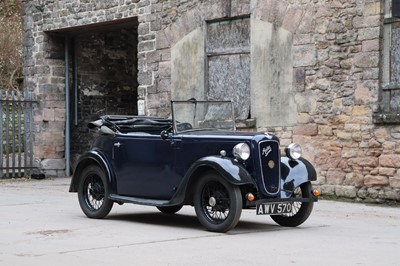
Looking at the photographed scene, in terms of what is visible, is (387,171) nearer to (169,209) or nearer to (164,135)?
(169,209)

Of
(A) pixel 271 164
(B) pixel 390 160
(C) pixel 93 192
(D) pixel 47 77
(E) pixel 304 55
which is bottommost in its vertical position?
(C) pixel 93 192

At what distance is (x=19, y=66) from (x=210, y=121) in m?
21.6

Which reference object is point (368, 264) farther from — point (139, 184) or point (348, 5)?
point (348, 5)

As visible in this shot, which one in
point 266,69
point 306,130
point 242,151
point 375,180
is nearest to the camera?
point 242,151

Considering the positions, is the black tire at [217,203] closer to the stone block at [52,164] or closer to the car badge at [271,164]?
the car badge at [271,164]

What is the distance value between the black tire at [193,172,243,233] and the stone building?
4.21 meters

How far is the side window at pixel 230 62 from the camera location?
15594 mm

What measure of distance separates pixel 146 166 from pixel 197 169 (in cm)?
102

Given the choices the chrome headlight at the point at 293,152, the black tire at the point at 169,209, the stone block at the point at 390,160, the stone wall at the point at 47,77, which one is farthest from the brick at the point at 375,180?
the stone wall at the point at 47,77

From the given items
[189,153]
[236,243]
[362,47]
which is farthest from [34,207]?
[362,47]

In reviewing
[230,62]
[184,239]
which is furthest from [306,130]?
[184,239]

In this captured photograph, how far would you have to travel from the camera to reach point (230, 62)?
1591cm

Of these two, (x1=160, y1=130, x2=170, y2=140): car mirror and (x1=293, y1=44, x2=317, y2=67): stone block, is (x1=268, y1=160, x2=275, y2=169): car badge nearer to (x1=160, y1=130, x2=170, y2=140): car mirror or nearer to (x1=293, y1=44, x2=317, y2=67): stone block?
(x1=160, y1=130, x2=170, y2=140): car mirror

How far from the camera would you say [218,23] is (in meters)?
16.1
